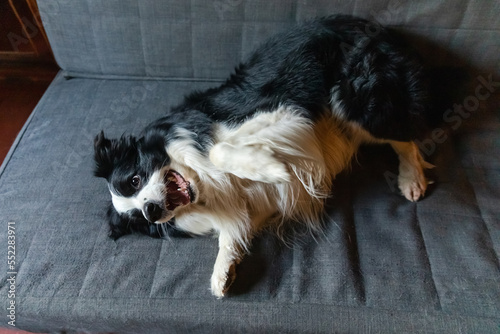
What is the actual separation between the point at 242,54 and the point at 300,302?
1136mm

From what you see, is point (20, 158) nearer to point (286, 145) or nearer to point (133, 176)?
point (133, 176)

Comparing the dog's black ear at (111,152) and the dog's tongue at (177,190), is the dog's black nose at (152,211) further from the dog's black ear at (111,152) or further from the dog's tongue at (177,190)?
the dog's black ear at (111,152)

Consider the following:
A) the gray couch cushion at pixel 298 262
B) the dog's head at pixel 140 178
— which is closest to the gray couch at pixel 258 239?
the gray couch cushion at pixel 298 262

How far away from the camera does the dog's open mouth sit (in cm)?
133

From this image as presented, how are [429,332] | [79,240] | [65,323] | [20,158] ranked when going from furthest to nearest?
[20,158] → [79,240] → [65,323] → [429,332]

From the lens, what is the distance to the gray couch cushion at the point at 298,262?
1.17 metres

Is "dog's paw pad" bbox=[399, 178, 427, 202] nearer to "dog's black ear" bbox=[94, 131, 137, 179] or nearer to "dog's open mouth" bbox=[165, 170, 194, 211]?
"dog's open mouth" bbox=[165, 170, 194, 211]

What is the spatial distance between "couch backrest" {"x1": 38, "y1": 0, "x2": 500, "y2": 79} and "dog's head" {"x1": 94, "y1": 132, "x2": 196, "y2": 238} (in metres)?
0.62

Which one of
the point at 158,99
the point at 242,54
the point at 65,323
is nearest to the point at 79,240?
the point at 65,323

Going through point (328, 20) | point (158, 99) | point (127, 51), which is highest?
point (328, 20)

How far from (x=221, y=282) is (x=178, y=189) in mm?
363

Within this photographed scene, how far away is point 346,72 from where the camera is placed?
1.41m

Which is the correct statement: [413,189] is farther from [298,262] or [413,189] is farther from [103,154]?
[103,154]

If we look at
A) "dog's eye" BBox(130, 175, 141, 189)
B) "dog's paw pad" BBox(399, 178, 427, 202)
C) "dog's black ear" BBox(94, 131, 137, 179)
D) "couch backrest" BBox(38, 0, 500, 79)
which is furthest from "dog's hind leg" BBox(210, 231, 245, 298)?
"couch backrest" BBox(38, 0, 500, 79)
